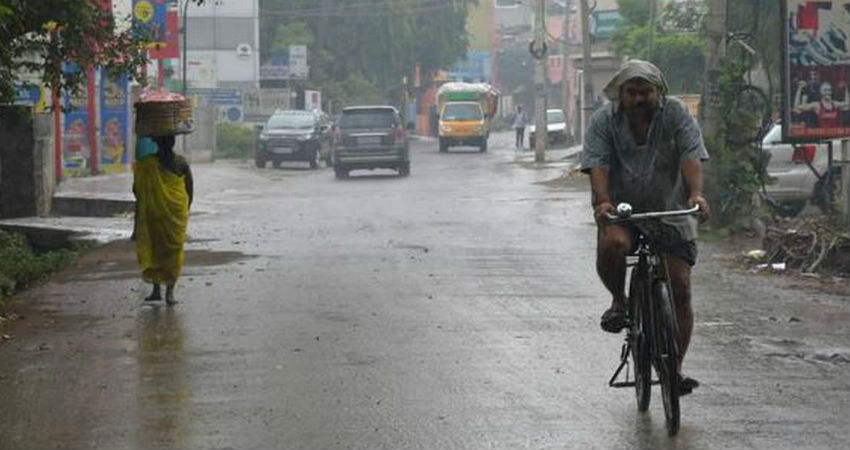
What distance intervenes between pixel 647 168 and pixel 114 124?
2961 centimetres

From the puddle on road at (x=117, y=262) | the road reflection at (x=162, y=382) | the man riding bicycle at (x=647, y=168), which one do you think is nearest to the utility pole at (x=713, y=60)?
the puddle on road at (x=117, y=262)

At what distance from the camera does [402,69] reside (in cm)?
7862

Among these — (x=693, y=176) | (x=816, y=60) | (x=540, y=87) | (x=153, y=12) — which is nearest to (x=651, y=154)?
(x=693, y=176)

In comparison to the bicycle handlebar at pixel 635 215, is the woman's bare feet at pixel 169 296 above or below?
below

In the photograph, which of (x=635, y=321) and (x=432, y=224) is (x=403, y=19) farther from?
(x=635, y=321)

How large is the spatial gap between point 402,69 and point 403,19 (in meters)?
3.30

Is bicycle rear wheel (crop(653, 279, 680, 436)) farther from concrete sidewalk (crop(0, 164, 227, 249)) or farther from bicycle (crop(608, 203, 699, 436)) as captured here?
concrete sidewalk (crop(0, 164, 227, 249))

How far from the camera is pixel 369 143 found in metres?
39.5

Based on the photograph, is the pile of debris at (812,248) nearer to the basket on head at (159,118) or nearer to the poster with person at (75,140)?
the basket on head at (159,118)

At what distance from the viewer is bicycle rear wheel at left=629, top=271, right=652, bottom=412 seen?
750 cm

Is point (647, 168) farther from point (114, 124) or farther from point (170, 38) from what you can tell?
point (170, 38)

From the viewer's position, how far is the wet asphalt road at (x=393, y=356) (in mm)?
7336

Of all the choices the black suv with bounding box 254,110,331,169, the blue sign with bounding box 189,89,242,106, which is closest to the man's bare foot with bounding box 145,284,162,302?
the black suv with bounding box 254,110,331,169

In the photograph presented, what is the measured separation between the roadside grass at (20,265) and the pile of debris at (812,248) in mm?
7458
